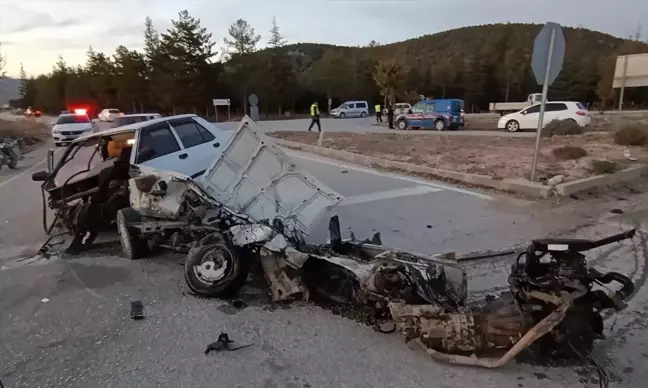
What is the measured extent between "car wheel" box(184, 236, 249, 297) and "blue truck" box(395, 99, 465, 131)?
2229 centimetres

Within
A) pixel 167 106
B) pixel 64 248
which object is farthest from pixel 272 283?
pixel 167 106

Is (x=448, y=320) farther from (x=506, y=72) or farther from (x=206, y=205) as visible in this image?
(x=506, y=72)

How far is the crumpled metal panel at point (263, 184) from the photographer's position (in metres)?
5.01

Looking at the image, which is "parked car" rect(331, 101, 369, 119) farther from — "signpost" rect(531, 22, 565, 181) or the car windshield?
"signpost" rect(531, 22, 565, 181)

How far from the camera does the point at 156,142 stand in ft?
20.2

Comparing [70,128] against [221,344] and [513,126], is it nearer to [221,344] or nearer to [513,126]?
[513,126]

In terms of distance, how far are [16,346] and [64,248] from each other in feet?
8.95

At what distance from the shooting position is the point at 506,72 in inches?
2212

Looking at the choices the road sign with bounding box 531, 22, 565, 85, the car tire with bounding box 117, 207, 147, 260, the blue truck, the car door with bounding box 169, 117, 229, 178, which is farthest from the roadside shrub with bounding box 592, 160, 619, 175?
the blue truck

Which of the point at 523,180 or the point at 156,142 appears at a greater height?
the point at 156,142

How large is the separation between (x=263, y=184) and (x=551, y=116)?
20.3 m

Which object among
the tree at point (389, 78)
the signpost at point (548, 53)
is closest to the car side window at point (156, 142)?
the signpost at point (548, 53)

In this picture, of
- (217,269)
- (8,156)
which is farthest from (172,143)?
(8,156)

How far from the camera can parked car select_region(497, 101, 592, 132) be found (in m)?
21.1
